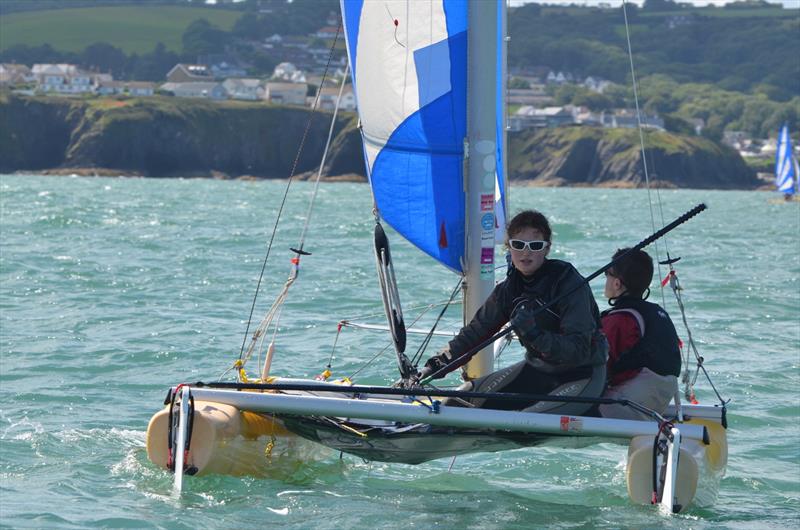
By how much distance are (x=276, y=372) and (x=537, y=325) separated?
5.05 metres

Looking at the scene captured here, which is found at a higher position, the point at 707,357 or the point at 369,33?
the point at 369,33

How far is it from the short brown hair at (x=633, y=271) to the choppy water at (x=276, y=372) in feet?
3.65

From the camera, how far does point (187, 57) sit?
7003 inches

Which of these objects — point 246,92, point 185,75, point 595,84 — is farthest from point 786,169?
point 595,84

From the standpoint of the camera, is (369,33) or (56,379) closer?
(369,33)

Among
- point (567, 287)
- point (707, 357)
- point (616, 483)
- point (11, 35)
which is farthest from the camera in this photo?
point (11, 35)

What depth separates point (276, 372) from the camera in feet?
35.9

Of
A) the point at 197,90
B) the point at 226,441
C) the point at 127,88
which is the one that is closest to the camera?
the point at 226,441

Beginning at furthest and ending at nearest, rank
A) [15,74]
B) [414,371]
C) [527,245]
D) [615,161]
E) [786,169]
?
[15,74]
[615,161]
[786,169]
[414,371]
[527,245]

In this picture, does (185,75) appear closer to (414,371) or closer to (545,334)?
(414,371)

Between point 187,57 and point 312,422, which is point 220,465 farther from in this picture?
point 187,57

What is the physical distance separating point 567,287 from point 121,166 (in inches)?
4396

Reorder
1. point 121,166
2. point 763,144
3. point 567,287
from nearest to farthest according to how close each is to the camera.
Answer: point 567,287
point 121,166
point 763,144

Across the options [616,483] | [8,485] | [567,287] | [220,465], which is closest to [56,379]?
[8,485]
